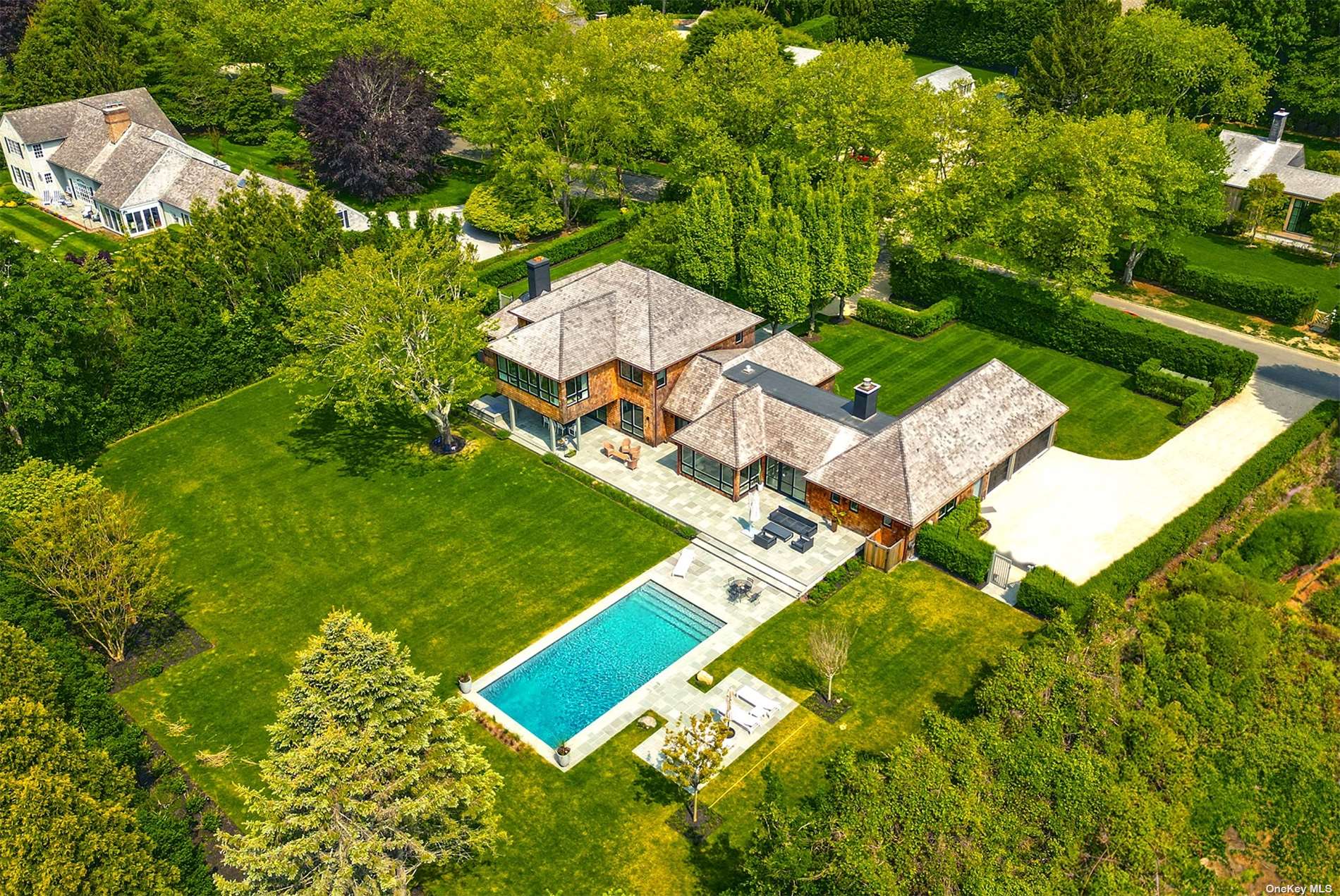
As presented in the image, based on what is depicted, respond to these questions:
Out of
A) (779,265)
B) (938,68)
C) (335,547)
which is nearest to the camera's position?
(335,547)

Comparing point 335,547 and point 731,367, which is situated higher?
point 731,367

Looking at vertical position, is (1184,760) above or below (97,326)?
below

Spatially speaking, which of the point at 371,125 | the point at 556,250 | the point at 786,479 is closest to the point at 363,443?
the point at 786,479

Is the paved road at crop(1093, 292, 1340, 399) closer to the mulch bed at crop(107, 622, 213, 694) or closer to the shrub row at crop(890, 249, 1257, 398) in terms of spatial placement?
the shrub row at crop(890, 249, 1257, 398)

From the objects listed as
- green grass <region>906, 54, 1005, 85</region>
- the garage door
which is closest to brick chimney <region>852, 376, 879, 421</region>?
the garage door

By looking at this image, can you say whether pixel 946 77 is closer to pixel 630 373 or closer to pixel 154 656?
pixel 630 373

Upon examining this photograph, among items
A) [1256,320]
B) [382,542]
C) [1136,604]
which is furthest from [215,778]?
[1256,320]

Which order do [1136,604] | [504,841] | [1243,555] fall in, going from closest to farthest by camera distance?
[504,841], [1136,604], [1243,555]

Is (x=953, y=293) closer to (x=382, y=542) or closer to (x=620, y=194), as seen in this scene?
(x=620, y=194)
